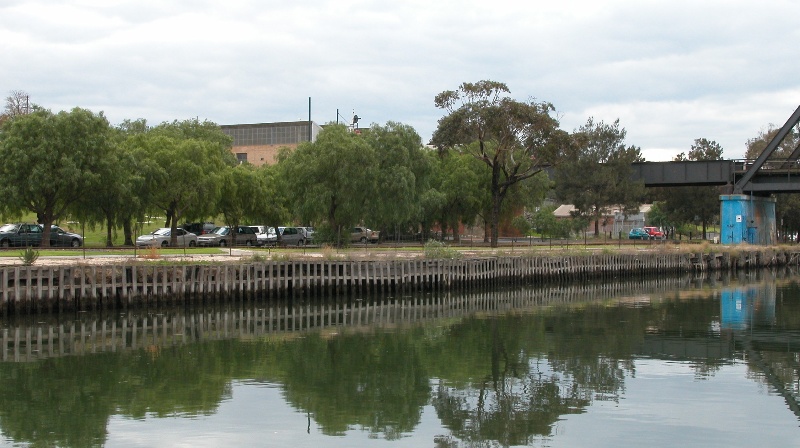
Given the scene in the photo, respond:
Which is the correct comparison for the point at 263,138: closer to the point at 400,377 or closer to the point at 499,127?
the point at 499,127

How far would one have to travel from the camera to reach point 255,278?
40.2 meters

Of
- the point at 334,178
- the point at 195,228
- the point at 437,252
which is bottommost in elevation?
the point at 437,252

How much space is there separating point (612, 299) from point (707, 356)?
732 inches

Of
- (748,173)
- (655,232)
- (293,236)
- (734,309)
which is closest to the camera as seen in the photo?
(734,309)

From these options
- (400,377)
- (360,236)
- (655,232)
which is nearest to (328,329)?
(400,377)

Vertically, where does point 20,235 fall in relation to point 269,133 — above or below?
below

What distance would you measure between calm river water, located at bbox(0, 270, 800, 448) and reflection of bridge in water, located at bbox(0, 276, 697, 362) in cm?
14

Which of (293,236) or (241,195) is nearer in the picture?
(241,195)

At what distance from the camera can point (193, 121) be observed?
271 ft

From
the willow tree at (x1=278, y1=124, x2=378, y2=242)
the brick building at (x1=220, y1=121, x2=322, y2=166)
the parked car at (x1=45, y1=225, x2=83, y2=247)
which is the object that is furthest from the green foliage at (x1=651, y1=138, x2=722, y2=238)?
the parked car at (x1=45, y1=225, x2=83, y2=247)

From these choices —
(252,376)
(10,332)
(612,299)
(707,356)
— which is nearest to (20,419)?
(252,376)

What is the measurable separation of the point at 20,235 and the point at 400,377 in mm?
39059

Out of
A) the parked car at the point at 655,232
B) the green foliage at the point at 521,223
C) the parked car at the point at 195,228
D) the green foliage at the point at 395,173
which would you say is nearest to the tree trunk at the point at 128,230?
the parked car at the point at 195,228

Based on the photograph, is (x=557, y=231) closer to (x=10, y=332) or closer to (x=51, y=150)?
(x=51, y=150)
